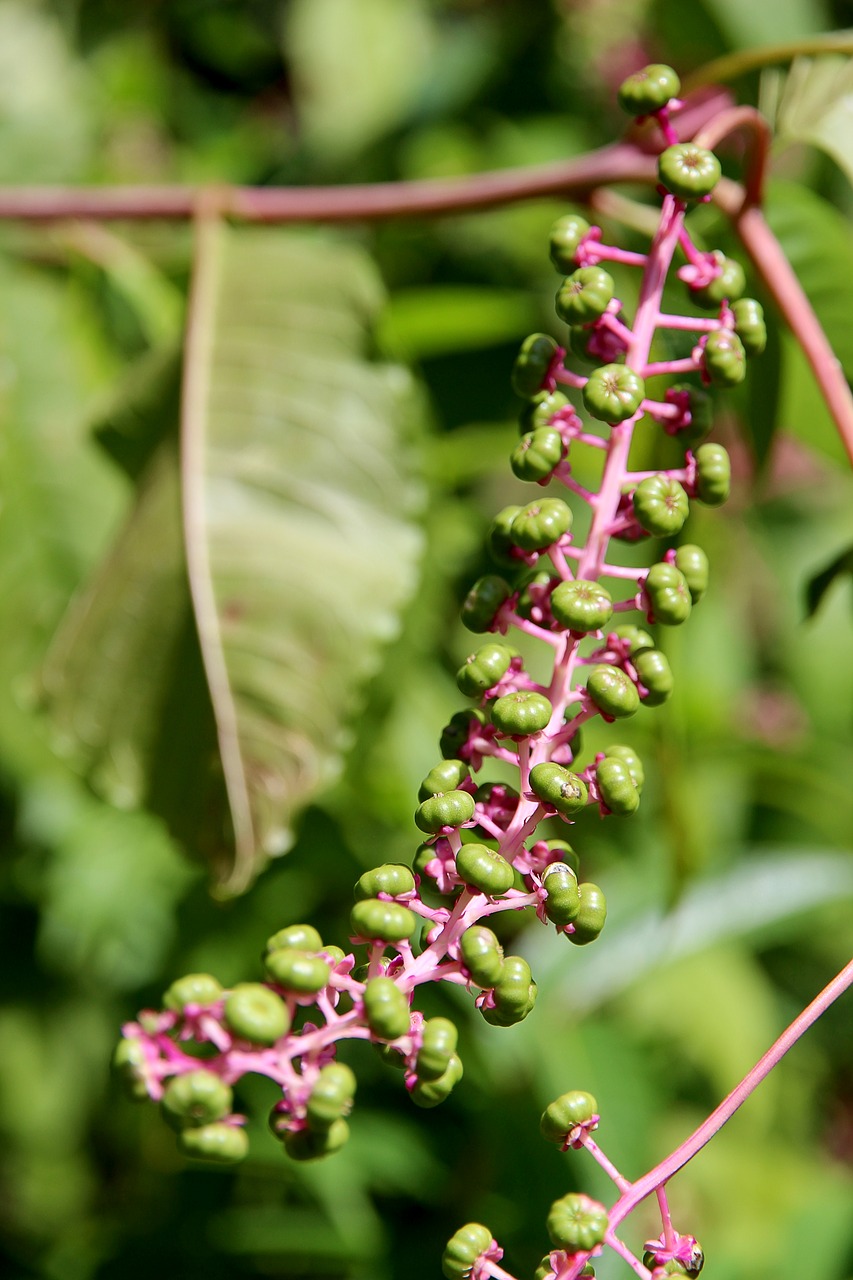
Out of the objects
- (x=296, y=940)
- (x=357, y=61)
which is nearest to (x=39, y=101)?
(x=357, y=61)

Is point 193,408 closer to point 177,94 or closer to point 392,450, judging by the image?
point 392,450

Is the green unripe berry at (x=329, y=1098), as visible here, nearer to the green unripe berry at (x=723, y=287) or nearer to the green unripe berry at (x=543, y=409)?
the green unripe berry at (x=543, y=409)

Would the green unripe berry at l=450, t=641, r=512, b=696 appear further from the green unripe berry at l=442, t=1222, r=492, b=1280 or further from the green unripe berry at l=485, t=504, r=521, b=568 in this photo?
the green unripe berry at l=442, t=1222, r=492, b=1280

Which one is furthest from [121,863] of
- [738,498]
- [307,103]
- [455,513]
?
[307,103]

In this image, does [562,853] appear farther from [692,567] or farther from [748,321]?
[748,321]

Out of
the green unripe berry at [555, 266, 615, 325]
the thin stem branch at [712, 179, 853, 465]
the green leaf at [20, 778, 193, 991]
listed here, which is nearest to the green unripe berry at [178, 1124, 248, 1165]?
the green unripe berry at [555, 266, 615, 325]

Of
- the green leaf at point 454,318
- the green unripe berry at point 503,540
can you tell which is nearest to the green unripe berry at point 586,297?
the green unripe berry at point 503,540
